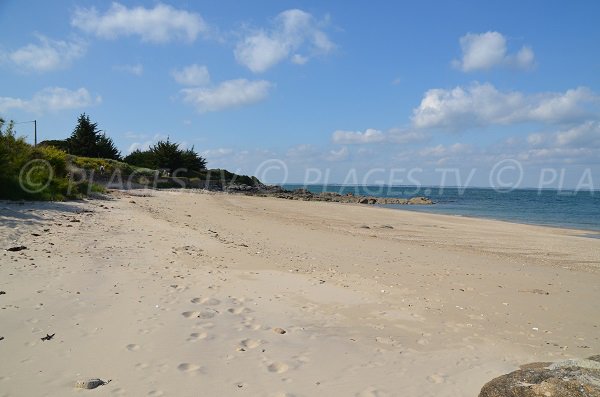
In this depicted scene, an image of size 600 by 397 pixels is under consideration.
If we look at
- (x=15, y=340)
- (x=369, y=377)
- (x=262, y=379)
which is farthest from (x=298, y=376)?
(x=15, y=340)

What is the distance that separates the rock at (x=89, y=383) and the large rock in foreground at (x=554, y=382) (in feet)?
9.72

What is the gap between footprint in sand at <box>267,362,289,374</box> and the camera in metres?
3.83

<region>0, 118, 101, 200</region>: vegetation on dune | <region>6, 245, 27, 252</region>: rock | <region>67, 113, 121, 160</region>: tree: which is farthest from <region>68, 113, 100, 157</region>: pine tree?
<region>6, 245, 27, 252</region>: rock

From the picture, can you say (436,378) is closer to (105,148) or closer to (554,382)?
(554,382)

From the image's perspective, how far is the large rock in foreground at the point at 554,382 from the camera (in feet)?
9.19

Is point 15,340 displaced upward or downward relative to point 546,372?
downward

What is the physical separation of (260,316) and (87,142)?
4071cm

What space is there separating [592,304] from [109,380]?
7.63 metres

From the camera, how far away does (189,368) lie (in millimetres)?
3705

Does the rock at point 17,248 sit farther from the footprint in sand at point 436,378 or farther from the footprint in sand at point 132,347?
the footprint in sand at point 436,378

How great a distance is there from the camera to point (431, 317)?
5.85 m

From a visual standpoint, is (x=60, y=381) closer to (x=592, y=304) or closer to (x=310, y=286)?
(x=310, y=286)

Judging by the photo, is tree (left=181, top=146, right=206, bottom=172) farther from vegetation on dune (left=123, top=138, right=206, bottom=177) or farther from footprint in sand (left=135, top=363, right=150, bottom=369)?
footprint in sand (left=135, top=363, right=150, bottom=369)

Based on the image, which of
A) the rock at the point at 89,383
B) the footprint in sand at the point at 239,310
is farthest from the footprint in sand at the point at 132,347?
the footprint in sand at the point at 239,310
